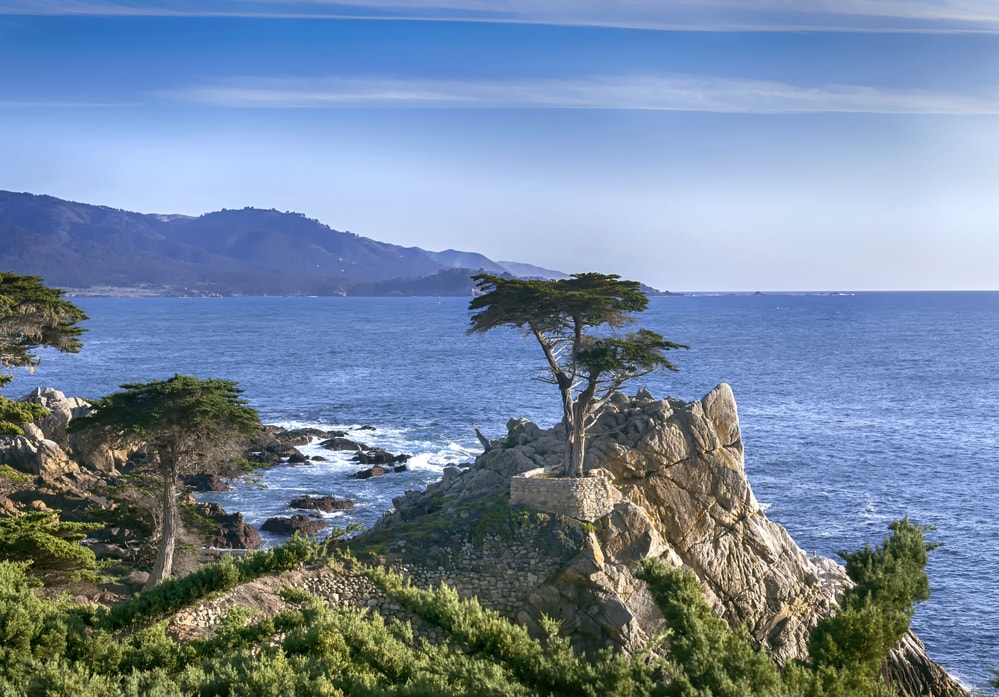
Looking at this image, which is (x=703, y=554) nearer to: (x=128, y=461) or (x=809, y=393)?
(x=128, y=461)

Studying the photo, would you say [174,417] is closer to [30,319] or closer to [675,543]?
[30,319]

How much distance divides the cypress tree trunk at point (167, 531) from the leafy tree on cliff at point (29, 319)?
486 centimetres

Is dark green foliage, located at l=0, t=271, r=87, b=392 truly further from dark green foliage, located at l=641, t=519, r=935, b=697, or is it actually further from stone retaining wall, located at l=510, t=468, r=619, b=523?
dark green foliage, located at l=641, t=519, r=935, b=697

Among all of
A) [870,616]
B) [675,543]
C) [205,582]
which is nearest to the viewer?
[870,616]

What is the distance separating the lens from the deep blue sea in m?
44.2

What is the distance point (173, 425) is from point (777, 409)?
59.7m

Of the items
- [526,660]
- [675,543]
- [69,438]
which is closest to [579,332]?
[675,543]

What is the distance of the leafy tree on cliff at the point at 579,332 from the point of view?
107 ft

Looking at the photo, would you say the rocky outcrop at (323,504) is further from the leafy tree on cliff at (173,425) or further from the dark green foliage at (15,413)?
the dark green foliage at (15,413)

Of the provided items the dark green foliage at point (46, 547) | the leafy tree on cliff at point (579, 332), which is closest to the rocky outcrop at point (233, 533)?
the dark green foliage at point (46, 547)

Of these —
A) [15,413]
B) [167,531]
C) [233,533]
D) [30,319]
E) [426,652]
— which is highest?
[30,319]

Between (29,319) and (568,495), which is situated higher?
(29,319)

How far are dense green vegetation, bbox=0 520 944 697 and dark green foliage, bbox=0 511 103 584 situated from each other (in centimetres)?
256

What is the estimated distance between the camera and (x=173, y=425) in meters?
30.0
